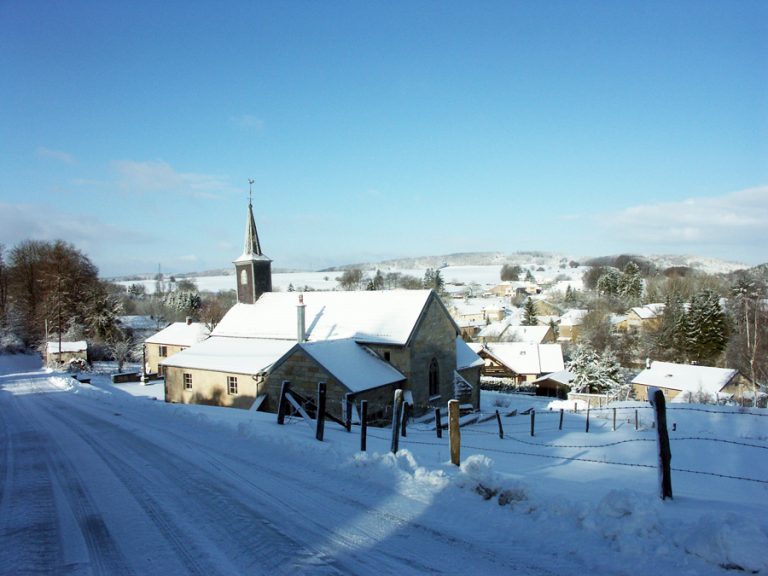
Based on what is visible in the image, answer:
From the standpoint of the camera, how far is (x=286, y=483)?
7.40 m

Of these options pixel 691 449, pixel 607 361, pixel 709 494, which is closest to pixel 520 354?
pixel 607 361

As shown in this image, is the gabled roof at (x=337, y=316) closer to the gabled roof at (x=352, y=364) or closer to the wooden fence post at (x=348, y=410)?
the gabled roof at (x=352, y=364)

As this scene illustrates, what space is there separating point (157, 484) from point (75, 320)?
5488cm

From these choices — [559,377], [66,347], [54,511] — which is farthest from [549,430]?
[66,347]

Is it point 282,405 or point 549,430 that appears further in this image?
point 549,430

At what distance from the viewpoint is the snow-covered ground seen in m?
4.89

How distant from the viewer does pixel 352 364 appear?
2300cm

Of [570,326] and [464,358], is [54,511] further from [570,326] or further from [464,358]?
[570,326]

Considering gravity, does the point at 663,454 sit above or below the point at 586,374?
above

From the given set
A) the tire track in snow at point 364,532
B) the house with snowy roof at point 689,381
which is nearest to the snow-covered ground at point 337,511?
the tire track in snow at point 364,532

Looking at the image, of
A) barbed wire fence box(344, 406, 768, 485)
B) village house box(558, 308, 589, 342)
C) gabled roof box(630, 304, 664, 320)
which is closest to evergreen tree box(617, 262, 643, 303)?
village house box(558, 308, 589, 342)

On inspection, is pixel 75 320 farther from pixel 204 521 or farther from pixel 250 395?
pixel 204 521

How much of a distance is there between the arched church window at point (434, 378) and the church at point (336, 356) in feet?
0.18

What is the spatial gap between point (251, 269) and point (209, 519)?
30553 millimetres
